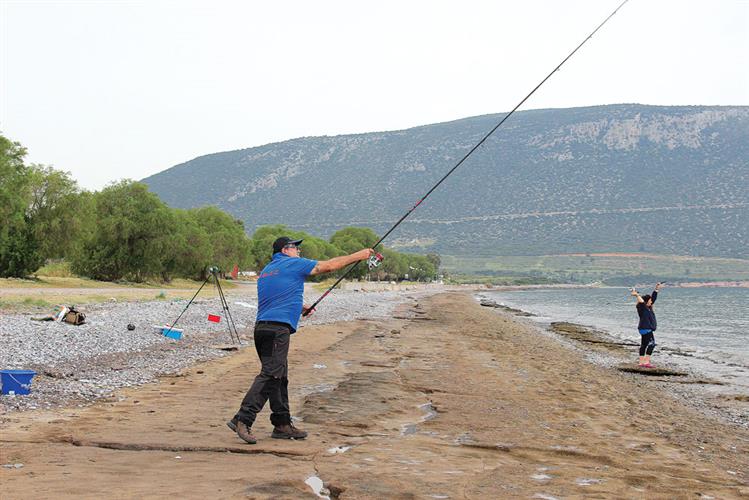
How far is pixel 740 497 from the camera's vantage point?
5.96 meters

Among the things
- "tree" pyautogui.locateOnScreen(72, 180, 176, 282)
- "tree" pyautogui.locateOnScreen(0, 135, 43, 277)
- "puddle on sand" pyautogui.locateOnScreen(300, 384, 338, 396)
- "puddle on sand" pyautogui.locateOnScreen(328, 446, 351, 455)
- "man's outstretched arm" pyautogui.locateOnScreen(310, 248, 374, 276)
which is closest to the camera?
"puddle on sand" pyautogui.locateOnScreen(328, 446, 351, 455)

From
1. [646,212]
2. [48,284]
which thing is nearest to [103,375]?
[48,284]

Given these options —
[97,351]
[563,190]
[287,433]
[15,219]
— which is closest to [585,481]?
[287,433]

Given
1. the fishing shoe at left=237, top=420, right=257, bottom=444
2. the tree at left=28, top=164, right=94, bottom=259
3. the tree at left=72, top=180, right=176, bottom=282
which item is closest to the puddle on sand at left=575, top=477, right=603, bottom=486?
the fishing shoe at left=237, top=420, right=257, bottom=444

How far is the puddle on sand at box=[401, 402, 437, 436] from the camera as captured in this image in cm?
823

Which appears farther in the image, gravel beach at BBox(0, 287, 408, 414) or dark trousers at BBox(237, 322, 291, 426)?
gravel beach at BBox(0, 287, 408, 414)

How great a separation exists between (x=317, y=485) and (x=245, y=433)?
1626mm

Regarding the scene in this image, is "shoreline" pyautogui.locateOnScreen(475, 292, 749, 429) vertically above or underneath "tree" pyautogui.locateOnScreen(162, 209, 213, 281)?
underneath

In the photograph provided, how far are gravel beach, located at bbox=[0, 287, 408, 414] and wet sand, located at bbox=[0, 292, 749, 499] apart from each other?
60 cm

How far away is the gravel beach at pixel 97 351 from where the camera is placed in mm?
9730

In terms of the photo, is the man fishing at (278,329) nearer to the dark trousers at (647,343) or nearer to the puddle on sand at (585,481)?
the puddle on sand at (585,481)

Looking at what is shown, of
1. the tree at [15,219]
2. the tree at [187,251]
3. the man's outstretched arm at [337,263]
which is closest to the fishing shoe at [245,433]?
the man's outstretched arm at [337,263]

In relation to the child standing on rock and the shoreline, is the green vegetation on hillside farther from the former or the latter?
the child standing on rock

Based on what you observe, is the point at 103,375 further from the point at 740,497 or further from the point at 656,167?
the point at 656,167
